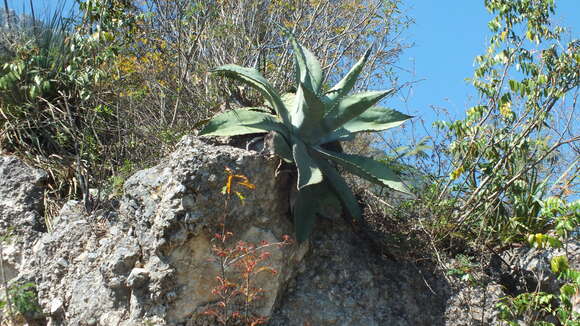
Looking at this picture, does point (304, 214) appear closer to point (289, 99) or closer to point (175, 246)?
→ point (175, 246)

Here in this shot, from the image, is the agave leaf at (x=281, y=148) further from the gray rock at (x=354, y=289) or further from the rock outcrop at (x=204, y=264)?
the gray rock at (x=354, y=289)

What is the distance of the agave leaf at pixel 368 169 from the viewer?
5555 mm

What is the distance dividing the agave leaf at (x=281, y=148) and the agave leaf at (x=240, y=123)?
0.38 ft

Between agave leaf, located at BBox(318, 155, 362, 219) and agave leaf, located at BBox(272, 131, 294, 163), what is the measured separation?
0.32 metres

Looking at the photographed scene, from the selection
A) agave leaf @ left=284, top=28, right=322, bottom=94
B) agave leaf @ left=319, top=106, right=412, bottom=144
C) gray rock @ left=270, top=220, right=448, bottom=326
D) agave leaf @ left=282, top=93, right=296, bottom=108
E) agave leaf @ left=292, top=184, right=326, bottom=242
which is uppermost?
agave leaf @ left=284, top=28, right=322, bottom=94

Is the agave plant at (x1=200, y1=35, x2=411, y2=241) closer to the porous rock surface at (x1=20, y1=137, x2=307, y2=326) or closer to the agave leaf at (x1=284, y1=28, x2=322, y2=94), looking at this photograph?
the agave leaf at (x1=284, y1=28, x2=322, y2=94)

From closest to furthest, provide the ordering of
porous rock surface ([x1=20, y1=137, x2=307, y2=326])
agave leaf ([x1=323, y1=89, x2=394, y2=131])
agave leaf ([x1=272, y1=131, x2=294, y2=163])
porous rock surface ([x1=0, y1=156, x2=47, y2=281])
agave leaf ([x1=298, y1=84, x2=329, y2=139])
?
1. porous rock surface ([x1=20, y1=137, x2=307, y2=326])
2. agave leaf ([x1=272, y1=131, x2=294, y2=163])
3. agave leaf ([x1=298, y1=84, x2=329, y2=139])
4. agave leaf ([x1=323, y1=89, x2=394, y2=131])
5. porous rock surface ([x1=0, y1=156, x2=47, y2=281])

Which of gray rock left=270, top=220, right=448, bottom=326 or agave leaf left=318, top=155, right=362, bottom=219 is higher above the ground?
agave leaf left=318, top=155, right=362, bottom=219

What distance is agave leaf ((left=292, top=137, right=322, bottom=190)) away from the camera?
524cm

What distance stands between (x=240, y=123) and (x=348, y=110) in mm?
841

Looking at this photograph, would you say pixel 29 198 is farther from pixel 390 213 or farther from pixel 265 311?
pixel 390 213

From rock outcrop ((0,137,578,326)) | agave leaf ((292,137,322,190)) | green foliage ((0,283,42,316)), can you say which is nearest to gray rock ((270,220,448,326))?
rock outcrop ((0,137,578,326))

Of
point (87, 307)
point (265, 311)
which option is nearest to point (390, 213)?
point (265, 311)

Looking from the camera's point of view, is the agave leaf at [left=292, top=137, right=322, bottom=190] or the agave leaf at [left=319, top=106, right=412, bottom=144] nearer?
the agave leaf at [left=292, top=137, right=322, bottom=190]
